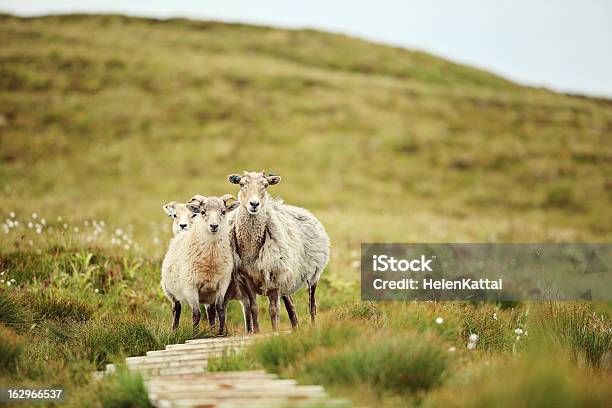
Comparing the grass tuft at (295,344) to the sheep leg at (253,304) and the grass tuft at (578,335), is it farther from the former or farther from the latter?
the grass tuft at (578,335)

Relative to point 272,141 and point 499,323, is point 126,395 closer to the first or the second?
point 499,323

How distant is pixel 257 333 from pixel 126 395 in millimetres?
2387

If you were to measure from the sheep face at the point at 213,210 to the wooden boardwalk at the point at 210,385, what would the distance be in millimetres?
1487

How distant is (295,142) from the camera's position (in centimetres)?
3850

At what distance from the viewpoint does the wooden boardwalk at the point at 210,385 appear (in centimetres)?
520

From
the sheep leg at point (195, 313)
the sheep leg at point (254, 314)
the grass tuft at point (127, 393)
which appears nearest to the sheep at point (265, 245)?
the sheep leg at point (254, 314)

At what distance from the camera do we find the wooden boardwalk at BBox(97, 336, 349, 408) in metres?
5.20

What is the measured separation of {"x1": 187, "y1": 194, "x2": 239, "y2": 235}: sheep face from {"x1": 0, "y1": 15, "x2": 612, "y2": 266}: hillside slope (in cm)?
915

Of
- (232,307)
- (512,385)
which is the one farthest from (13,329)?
(512,385)

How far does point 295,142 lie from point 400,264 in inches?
970

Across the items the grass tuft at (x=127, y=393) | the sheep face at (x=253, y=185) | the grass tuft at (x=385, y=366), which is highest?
the sheep face at (x=253, y=185)

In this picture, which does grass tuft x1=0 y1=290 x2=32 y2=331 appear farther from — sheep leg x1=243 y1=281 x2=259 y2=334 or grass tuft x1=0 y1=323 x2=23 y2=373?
sheep leg x1=243 y1=281 x2=259 y2=334

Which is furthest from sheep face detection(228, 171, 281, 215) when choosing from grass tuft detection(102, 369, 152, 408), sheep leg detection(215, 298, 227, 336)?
grass tuft detection(102, 369, 152, 408)

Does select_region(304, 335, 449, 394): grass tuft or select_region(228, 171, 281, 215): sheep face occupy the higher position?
select_region(228, 171, 281, 215): sheep face
